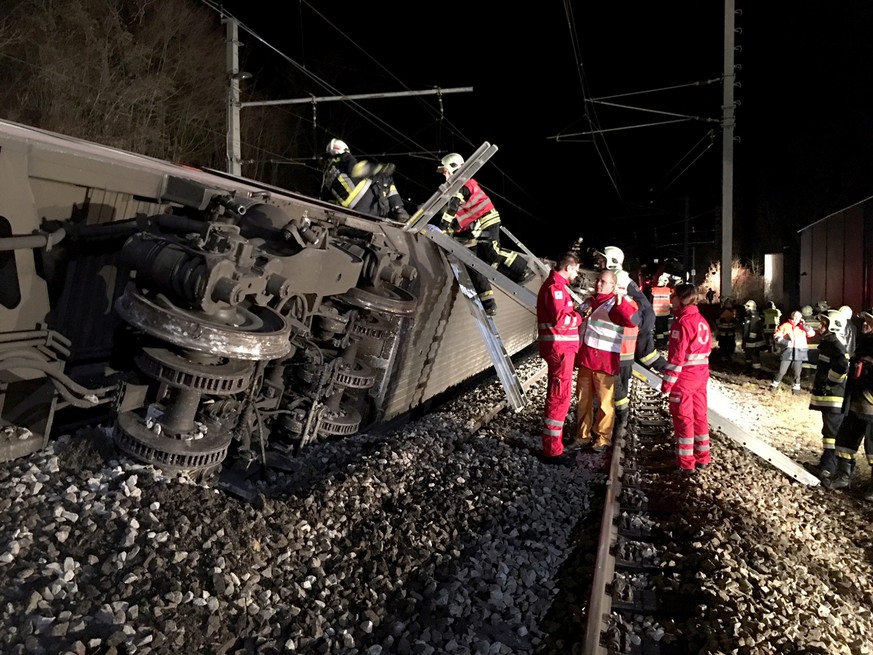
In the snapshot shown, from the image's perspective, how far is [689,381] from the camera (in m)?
5.82

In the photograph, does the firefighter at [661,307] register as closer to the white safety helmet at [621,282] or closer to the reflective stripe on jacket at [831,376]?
the reflective stripe on jacket at [831,376]

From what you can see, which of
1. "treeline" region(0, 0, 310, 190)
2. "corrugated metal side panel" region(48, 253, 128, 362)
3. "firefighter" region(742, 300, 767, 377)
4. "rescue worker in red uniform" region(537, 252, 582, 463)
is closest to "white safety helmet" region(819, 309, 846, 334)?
"rescue worker in red uniform" region(537, 252, 582, 463)

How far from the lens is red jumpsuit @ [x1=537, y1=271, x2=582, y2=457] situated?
231 inches

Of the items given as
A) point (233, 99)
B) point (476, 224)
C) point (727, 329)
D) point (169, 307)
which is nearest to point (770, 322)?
point (727, 329)

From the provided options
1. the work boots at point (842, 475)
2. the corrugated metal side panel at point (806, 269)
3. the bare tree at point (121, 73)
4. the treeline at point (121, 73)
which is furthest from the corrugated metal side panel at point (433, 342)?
the corrugated metal side panel at point (806, 269)

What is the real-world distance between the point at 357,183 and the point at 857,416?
5.87 meters

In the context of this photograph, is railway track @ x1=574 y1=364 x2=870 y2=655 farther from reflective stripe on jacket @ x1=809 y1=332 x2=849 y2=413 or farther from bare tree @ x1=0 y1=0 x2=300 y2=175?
bare tree @ x1=0 y1=0 x2=300 y2=175

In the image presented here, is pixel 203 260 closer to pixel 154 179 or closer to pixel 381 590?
pixel 154 179

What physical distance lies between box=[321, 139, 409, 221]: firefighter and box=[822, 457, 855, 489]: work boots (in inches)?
217

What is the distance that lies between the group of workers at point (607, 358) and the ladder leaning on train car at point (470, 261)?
855mm

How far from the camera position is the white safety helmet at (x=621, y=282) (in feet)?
21.2

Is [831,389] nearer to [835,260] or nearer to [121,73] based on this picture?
[835,260]

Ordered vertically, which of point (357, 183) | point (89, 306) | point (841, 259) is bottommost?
point (89, 306)

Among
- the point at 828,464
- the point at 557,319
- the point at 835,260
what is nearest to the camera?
the point at 557,319
